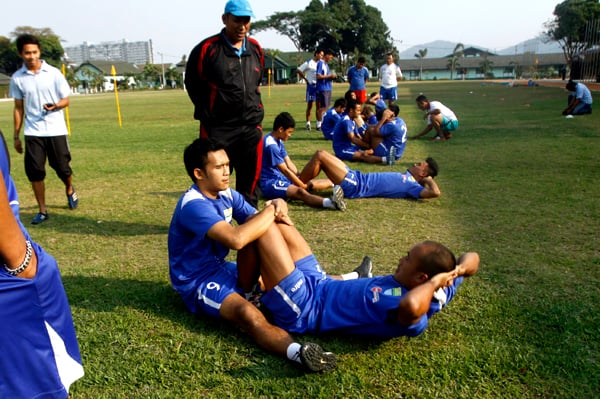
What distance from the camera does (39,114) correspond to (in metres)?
5.67

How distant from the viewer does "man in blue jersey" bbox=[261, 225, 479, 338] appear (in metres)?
2.66

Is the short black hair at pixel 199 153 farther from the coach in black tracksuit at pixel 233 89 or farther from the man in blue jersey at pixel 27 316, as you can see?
the coach in black tracksuit at pixel 233 89

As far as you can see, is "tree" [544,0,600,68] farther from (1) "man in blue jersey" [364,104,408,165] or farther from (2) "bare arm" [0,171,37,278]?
(2) "bare arm" [0,171,37,278]

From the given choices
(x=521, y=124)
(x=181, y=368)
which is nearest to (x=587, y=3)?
(x=521, y=124)

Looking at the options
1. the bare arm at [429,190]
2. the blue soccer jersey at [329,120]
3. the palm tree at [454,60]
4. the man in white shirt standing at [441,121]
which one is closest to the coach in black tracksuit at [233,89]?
the bare arm at [429,190]

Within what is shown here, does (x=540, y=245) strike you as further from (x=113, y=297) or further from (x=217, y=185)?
(x=113, y=297)

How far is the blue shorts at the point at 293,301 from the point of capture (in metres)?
2.91

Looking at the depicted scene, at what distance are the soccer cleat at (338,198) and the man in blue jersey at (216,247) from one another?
8.33 feet

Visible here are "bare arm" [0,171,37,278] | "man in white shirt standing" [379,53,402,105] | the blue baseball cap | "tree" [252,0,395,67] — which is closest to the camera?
"bare arm" [0,171,37,278]

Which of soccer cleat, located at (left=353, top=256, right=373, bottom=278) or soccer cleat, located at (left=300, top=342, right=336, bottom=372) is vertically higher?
soccer cleat, located at (left=353, top=256, right=373, bottom=278)

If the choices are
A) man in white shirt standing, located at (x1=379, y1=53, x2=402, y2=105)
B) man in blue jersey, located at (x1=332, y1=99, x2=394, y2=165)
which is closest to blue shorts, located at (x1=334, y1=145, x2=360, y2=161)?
man in blue jersey, located at (x1=332, y1=99, x2=394, y2=165)

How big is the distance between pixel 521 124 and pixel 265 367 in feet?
41.7

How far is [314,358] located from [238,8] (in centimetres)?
313

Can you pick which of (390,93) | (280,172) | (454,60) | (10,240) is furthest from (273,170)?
(454,60)
